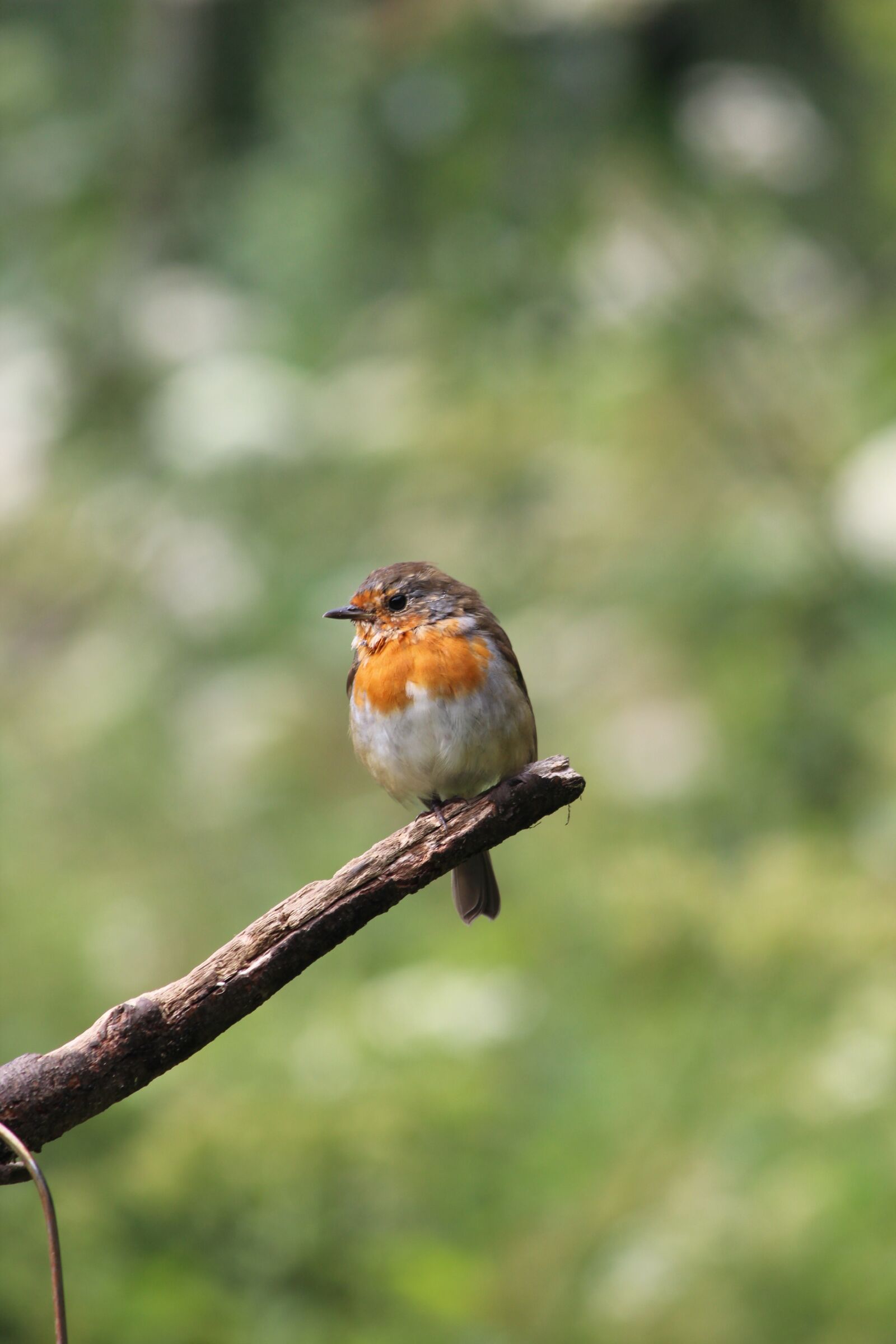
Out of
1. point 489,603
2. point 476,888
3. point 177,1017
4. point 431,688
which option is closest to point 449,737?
point 431,688

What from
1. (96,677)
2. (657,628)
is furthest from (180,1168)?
(96,677)

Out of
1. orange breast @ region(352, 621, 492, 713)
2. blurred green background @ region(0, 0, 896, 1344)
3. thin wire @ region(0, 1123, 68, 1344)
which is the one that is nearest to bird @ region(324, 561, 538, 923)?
orange breast @ region(352, 621, 492, 713)

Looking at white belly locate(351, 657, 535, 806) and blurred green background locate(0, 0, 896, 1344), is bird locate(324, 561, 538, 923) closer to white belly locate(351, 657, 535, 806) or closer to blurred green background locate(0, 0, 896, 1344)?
white belly locate(351, 657, 535, 806)

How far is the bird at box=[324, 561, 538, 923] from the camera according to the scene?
2.36 meters

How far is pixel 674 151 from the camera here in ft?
17.7

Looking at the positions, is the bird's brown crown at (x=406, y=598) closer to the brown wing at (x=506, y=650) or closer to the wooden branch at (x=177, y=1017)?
the brown wing at (x=506, y=650)

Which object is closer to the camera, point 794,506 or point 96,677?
point 794,506

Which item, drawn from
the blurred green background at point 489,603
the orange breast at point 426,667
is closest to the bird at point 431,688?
the orange breast at point 426,667

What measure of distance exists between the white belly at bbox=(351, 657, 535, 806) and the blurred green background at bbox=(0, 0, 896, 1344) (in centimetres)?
84

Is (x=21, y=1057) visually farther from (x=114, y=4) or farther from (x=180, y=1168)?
(x=114, y=4)

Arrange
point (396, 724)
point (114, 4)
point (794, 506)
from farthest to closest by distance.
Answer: point (114, 4) → point (794, 506) → point (396, 724)

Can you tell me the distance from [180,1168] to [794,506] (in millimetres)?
3082

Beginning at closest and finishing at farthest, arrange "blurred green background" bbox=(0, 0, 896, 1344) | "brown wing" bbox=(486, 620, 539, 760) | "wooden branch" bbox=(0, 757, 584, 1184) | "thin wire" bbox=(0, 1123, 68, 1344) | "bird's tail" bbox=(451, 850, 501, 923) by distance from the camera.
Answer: "thin wire" bbox=(0, 1123, 68, 1344) < "wooden branch" bbox=(0, 757, 584, 1184) < "brown wing" bbox=(486, 620, 539, 760) < "bird's tail" bbox=(451, 850, 501, 923) < "blurred green background" bbox=(0, 0, 896, 1344)

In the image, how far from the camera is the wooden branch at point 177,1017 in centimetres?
137
